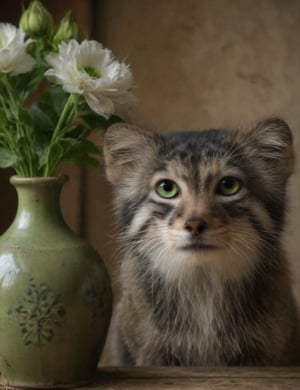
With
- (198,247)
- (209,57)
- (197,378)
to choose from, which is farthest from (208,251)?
(209,57)

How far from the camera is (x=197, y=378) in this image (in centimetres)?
146

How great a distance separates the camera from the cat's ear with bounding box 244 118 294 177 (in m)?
1.53

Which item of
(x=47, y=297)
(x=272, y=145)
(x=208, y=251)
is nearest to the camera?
(x=47, y=297)

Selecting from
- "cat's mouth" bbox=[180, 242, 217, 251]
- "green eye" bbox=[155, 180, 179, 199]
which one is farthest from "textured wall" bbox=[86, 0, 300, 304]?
"cat's mouth" bbox=[180, 242, 217, 251]

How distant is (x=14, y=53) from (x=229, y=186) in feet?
1.42

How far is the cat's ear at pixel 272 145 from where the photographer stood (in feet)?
5.01

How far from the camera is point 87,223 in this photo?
2104 mm

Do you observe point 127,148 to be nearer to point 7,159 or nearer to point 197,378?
point 7,159

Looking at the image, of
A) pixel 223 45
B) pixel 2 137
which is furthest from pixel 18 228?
pixel 223 45

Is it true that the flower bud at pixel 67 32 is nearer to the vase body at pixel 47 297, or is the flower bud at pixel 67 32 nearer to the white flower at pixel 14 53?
the white flower at pixel 14 53

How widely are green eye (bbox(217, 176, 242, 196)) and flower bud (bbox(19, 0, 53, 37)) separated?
395 mm

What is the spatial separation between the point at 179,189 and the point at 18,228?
288mm

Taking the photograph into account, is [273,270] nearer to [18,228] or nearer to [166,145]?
[166,145]

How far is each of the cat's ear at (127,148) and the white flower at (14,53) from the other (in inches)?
9.1
